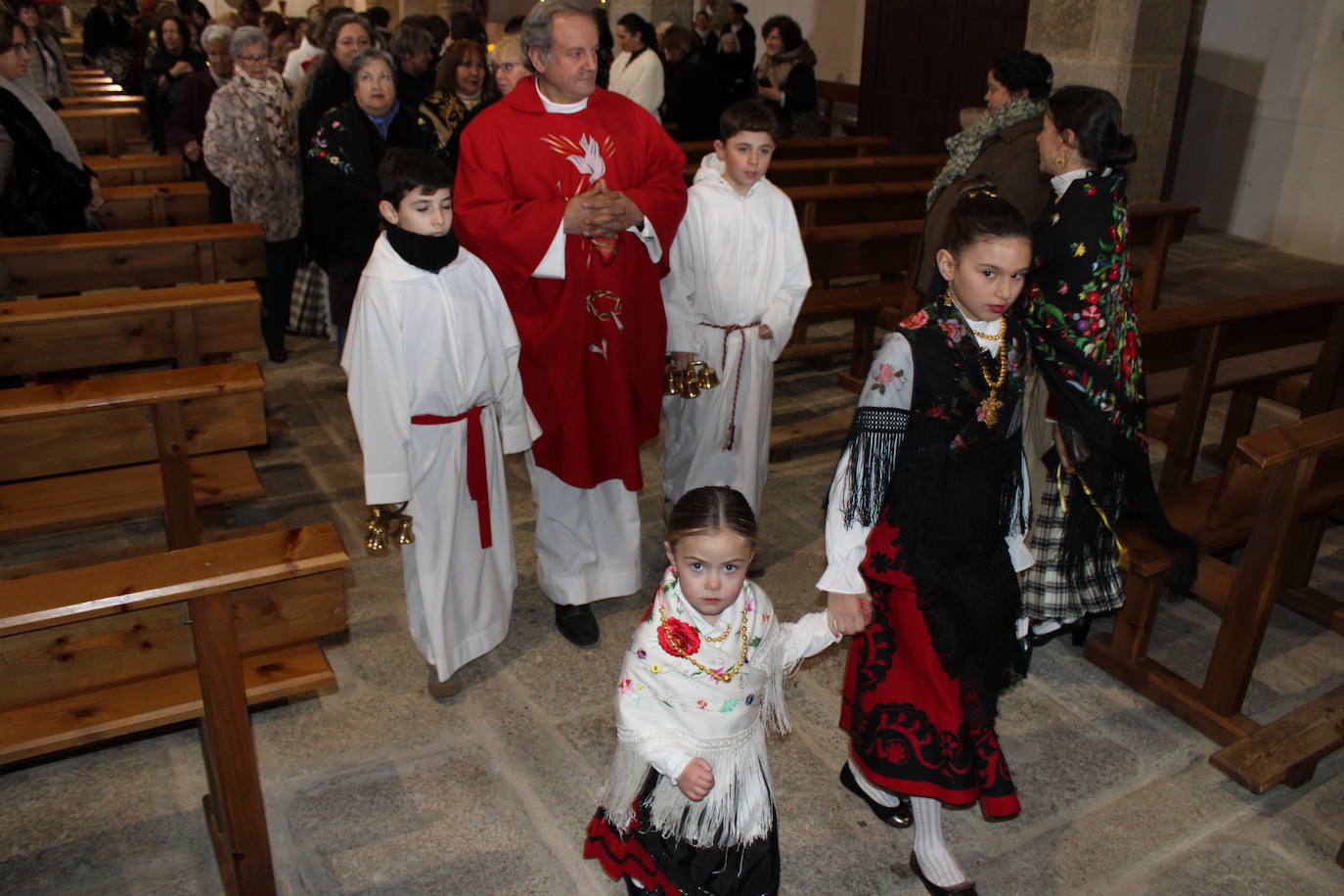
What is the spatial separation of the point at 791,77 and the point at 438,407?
6.57 metres

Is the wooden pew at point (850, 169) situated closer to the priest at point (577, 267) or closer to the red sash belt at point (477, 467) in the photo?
the priest at point (577, 267)

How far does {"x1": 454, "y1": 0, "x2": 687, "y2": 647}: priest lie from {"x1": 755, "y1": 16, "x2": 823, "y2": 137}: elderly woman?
18.5 ft

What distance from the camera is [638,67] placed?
737 centimetres

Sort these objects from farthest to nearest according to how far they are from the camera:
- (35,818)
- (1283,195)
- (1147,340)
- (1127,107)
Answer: (1283,195) < (1127,107) < (1147,340) < (35,818)

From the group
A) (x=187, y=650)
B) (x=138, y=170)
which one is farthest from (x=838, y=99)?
(x=187, y=650)

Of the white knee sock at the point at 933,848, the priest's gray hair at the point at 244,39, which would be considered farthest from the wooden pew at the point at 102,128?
the white knee sock at the point at 933,848

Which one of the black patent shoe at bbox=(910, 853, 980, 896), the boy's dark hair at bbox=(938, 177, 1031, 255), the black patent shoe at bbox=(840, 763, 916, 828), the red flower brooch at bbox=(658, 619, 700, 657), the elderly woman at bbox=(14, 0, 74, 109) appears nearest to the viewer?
the red flower brooch at bbox=(658, 619, 700, 657)

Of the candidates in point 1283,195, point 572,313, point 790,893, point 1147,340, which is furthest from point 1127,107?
point 790,893

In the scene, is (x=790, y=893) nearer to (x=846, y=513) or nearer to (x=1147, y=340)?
(x=846, y=513)

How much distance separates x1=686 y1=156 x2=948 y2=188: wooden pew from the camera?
22.0 ft

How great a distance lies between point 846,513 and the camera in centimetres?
218

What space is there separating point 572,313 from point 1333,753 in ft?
7.89

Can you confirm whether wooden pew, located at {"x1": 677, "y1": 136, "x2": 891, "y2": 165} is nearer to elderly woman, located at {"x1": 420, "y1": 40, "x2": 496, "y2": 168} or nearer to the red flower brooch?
elderly woman, located at {"x1": 420, "y1": 40, "x2": 496, "y2": 168}

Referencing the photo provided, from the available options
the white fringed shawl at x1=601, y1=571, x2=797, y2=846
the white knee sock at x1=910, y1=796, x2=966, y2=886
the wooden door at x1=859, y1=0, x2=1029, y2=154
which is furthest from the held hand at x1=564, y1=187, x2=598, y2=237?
the wooden door at x1=859, y1=0, x2=1029, y2=154
